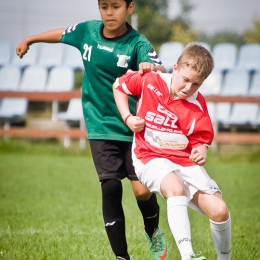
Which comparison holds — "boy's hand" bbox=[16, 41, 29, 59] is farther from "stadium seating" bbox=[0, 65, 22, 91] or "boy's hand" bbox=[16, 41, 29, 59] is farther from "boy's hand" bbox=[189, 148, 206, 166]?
"stadium seating" bbox=[0, 65, 22, 91]

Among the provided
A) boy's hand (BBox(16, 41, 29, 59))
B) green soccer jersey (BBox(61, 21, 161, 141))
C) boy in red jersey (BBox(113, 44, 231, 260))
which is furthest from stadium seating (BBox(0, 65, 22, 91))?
boy in red jersey (BBox(113, 44, 231, 260))

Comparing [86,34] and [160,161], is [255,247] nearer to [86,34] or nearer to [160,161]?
[160,161]

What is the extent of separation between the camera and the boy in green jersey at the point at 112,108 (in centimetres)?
408

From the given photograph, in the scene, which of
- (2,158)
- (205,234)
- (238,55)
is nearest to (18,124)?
(2,158)

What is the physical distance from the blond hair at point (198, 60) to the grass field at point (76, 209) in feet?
5.28

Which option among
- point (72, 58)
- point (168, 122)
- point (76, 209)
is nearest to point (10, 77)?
point (72, 58)

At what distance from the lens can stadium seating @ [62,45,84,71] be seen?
50.3 ft

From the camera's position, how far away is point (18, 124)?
14945 millimetres

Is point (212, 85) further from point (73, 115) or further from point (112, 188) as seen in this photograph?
point (112, 188)

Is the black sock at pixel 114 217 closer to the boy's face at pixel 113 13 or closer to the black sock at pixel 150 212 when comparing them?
the black sock at pixel 150 212

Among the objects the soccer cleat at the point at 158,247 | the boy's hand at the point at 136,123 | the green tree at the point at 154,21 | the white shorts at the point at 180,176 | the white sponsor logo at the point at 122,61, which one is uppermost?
the white sponsor logo at the point at 122,61

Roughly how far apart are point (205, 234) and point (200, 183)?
6.50ft

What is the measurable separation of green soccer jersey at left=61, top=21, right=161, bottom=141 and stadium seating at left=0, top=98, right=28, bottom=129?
10.1 meters

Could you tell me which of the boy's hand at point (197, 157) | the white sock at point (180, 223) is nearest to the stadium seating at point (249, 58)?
the boy's hand at point (197, 157)
